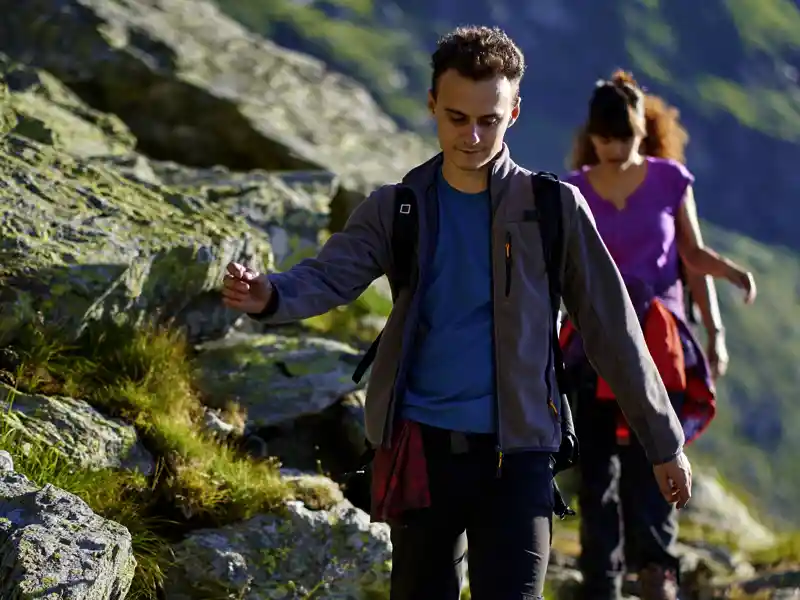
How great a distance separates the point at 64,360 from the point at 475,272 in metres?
3.37

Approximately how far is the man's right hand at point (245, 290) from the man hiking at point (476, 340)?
0.11 meters

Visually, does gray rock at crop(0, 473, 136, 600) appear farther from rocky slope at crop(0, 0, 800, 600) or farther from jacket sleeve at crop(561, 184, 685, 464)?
jacket sleeve at crop(561, 184, 685, 464)

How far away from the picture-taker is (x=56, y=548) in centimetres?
432

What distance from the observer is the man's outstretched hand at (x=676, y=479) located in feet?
13.3

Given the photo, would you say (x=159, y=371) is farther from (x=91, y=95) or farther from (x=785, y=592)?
(x=91, y=95)

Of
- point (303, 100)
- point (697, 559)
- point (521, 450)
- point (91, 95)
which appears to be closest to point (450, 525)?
point (521, 450)

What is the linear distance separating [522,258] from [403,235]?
0.46m

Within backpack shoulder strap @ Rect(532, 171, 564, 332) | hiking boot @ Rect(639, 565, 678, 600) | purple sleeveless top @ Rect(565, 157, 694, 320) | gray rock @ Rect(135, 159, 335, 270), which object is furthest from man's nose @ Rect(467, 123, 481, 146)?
gray rock @ Rect(135, 159, 335, 270)

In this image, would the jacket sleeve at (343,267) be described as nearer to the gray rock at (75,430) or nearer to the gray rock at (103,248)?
the gray rock at (75,430)

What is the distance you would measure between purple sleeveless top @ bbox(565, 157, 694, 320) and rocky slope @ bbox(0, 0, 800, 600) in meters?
2.11

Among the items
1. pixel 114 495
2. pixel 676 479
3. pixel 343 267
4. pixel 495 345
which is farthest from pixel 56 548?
pixel 676 479

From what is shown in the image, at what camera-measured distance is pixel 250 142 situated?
1270 centimetres

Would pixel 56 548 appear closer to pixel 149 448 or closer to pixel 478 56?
pixel 149 448

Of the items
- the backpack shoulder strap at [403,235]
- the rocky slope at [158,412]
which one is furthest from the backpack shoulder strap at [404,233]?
the rocky slope at [158,412]
